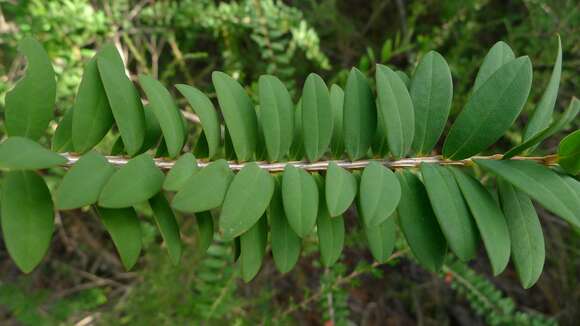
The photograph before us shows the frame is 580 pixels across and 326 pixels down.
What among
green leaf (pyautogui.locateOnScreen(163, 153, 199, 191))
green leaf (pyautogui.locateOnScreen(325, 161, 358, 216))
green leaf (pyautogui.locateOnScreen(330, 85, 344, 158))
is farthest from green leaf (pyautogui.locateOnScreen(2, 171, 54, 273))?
green leaf (pyautogui.locateOnScreen(330, 85, 344, 158))

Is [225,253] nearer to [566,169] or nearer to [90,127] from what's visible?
[90,127]

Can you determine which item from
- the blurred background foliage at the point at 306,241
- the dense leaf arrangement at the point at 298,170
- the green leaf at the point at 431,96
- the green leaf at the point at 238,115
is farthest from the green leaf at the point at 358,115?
the blurred background foliage at the point at 306,241

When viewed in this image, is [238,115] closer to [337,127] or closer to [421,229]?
[337,127]

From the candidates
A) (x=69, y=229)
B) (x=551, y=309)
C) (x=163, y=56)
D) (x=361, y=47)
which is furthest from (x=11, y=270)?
(x=551, y=309)

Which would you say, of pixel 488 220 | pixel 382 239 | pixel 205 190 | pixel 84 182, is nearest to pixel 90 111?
pixel 84 182

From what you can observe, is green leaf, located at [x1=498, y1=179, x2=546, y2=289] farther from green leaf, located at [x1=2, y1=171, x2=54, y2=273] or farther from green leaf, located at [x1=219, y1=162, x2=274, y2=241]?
green leaf, located at [x1=2, y1=171, x2=54, y2=273]

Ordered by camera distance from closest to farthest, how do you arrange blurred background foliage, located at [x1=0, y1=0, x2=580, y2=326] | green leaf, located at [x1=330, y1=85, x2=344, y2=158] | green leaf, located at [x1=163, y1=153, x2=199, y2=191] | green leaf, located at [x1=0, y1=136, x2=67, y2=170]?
green leaf, located at [x1=0, y1=136, x2=67, y2=170] < green leaf, located at [x1=163, y1=153, x2=199, y2=191] < green leaf, located at [x1=330, y1=85, x2=344, y2=158] < blurred background foliage, located at [x1=0, y1=0, x2=580, y2=326]
